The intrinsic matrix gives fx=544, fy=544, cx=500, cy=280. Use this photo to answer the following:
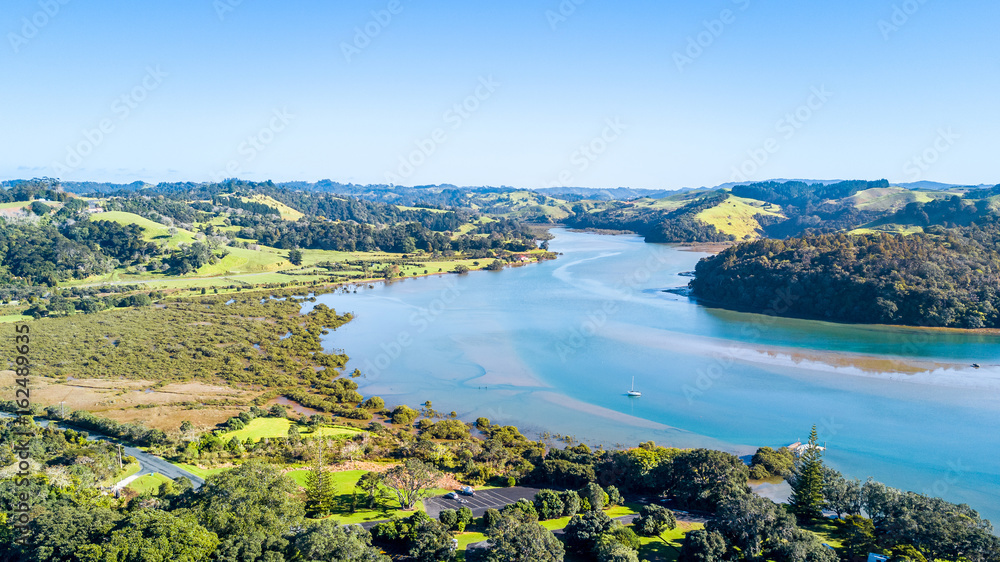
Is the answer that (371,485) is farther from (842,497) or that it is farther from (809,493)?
(842,497)

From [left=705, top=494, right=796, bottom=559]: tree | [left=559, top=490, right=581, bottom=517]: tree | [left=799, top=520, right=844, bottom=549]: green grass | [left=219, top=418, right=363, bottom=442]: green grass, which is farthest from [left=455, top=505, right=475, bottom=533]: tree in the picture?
[left=799, top=520, right=844, bottom=549]: green grass

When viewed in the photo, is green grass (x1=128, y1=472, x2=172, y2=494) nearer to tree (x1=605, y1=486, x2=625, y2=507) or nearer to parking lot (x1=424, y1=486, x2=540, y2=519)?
parking lot (x1=424, y1=486, x2=540, y2=519)

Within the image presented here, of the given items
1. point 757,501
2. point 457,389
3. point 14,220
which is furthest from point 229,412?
point 14,220

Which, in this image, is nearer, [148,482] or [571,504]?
[571,504]

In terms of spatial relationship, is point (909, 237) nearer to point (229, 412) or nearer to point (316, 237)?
point (229, 412)

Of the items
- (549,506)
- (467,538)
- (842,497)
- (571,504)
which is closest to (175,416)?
(467,538)

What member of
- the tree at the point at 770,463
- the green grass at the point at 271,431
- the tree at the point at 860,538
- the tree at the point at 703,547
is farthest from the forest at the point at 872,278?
the green grass at the point at 271,431
